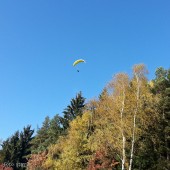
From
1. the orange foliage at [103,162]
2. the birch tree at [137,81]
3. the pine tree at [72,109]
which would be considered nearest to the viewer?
the birch tree at [137,81]

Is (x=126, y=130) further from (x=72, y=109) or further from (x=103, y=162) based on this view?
(x=72, y=109)

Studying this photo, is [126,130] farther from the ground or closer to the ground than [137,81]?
closer to the ground

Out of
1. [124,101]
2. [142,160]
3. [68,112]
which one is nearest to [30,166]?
[68,112]

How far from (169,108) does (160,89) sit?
8.49 ft

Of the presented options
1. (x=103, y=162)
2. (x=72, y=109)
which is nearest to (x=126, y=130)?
(x=103, y=162)

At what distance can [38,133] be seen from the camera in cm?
6150


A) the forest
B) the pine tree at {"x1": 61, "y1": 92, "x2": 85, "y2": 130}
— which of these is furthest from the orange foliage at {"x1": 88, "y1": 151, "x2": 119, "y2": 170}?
the pine tree at {"x1": 61, "y1": 92, "x2": 85, "y2": 130}

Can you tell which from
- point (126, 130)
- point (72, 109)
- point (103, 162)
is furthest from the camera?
point (72, 109)

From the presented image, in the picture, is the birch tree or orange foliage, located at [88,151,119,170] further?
orange foliage, located at [88,151,119,170]

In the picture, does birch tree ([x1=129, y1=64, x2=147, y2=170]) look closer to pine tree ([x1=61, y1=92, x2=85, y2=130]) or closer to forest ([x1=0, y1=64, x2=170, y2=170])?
forest ([x1=0, y1=64, x2=170, y2=170])

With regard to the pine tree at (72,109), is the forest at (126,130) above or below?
below

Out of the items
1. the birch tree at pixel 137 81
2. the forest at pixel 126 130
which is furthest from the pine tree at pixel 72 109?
the birch tree at pixel 137 81

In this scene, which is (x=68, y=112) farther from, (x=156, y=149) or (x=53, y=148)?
(x=156, y=149)

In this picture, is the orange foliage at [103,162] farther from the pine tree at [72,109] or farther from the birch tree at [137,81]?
the pine tree at [72,109]
